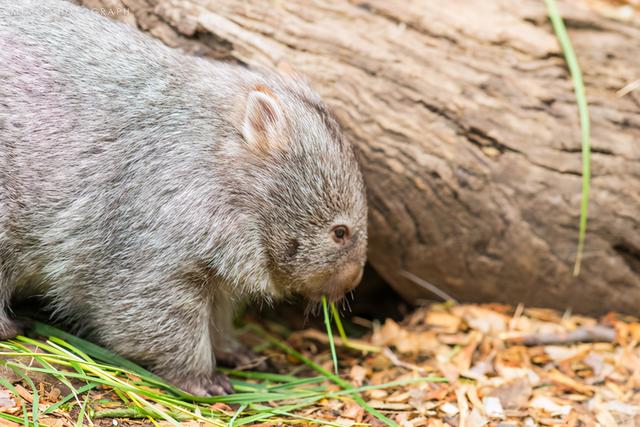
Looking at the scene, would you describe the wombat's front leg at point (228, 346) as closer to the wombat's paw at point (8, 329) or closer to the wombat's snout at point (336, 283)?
the wombat's snout at point (336, 283)

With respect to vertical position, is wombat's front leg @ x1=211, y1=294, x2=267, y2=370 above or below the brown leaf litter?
below

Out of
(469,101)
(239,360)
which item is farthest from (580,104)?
(239,360)

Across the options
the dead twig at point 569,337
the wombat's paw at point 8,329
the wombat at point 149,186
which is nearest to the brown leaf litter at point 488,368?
the dead twig at point 569,337

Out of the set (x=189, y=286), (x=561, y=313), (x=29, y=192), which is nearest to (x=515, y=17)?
(x=561, y=313)

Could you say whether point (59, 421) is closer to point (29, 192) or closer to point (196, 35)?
point (29, 192)

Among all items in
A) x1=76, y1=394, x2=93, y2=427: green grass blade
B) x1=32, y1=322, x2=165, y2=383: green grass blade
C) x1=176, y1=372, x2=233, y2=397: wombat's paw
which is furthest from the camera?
x1=176, y1=372, x2=233, y2=397: wombat's paw

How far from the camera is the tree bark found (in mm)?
4719

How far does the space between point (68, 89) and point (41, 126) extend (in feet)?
0.78

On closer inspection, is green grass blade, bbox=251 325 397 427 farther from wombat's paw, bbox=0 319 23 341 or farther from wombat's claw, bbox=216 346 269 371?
wombat's paw, bbox=0 319 23 341

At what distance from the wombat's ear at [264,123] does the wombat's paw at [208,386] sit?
4.34 ft

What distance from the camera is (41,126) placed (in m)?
3.86

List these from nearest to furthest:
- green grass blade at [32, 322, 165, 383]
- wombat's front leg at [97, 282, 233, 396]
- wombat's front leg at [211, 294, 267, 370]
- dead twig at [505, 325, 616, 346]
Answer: wombat's front leg at [97, 282, 233, 396], green grass blade at [32, 322, 165, 383], wombat's front leg at [211, 294, 267, 370], dead twig at [505, 325, 616, 346]

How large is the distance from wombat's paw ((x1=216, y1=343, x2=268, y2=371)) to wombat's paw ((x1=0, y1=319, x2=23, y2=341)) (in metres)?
1.27

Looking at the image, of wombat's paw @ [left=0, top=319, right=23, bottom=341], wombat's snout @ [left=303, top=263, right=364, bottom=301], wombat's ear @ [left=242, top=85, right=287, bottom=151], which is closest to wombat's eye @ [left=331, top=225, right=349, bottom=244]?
wombat's snout @ [left=303, top=263, right=364, bottom=301]
